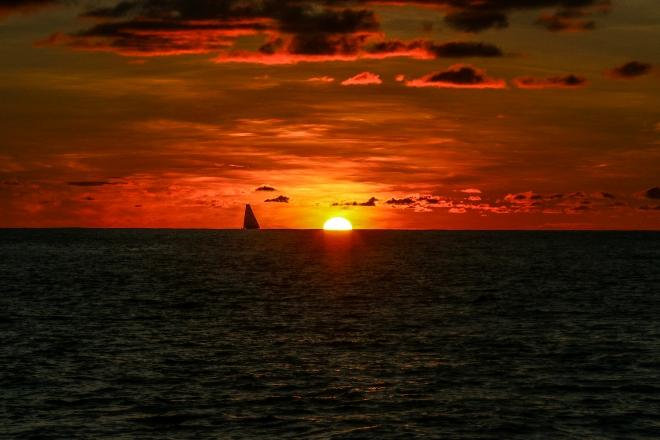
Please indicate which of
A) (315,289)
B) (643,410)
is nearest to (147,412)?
(643,410)

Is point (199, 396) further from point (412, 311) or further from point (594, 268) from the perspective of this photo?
point (594, 268)

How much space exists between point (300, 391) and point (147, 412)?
749cm

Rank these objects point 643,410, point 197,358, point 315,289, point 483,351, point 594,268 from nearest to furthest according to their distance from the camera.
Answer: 1. point 643,410
2. point 197,358
3. point 483,351
4. point 315,289
5. point 594,268

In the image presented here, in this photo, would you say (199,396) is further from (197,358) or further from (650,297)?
(650,297)

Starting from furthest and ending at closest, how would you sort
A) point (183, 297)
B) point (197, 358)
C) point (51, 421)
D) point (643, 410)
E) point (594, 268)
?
1. point (594, 268)
2. point (183, 297)
3. point (197, 358)
4. point (643, 410)
5. point (51, 421)

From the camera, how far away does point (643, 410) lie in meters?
37.8

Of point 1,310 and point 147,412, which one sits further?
point 1,310

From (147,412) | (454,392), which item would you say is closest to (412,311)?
(454,392)

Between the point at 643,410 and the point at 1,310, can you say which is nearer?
the point at 643,410

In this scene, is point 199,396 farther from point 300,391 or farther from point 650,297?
point 650,297

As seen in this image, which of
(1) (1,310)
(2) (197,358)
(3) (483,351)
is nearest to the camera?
(2) (197,358)

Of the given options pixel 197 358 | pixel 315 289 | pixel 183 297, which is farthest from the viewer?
pixel 315 289

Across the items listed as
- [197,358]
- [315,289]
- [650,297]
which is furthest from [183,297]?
[650,297]

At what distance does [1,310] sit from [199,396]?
4303 cm
